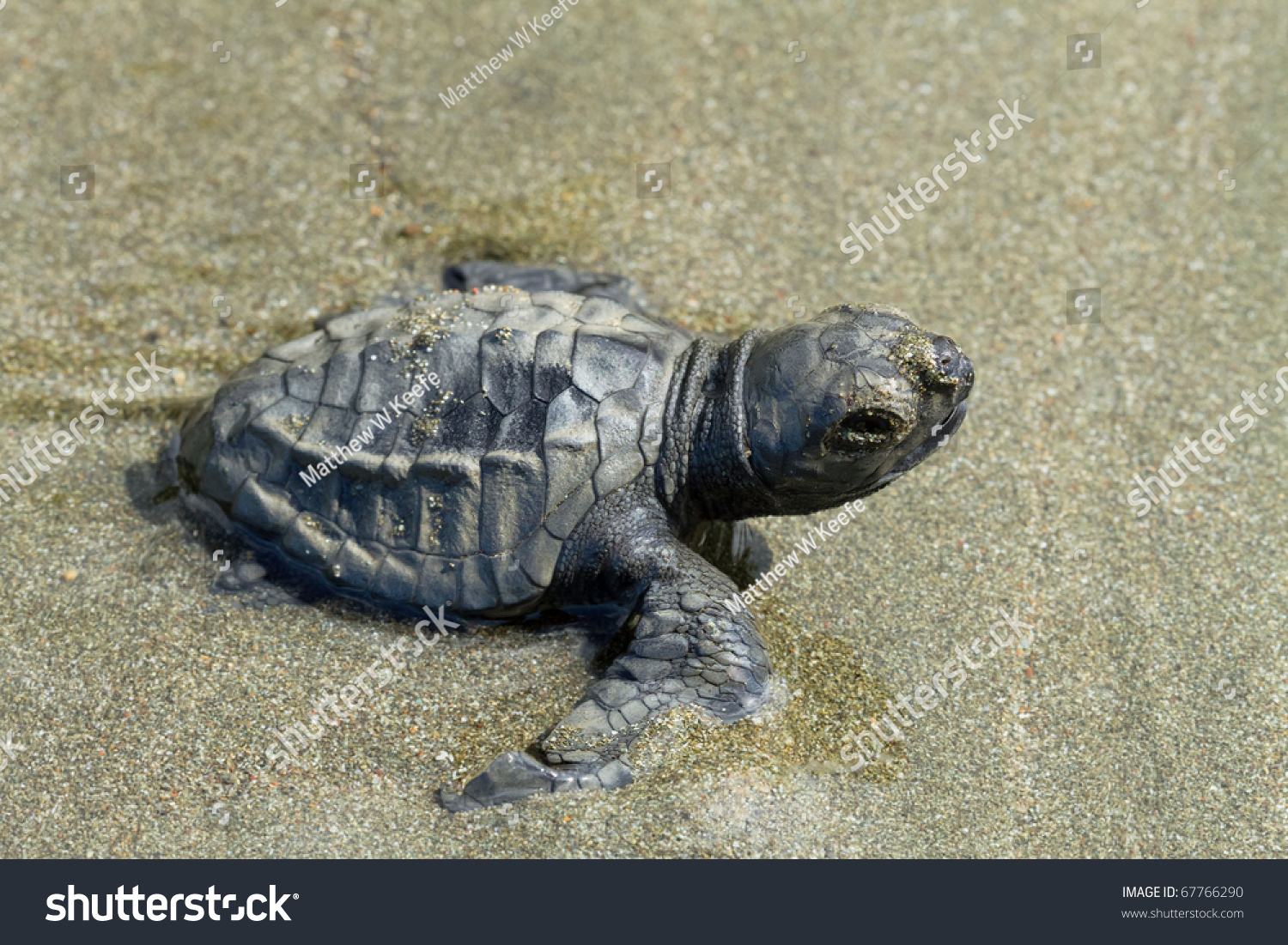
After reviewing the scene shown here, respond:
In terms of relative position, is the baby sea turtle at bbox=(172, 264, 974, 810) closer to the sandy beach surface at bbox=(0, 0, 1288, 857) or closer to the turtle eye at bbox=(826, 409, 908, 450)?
the turtle eye at bbox=(826, 409, 908, 450)

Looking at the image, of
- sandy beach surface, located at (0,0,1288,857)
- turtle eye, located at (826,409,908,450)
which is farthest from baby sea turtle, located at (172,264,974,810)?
sandy beach surface, located at (0,0,1288,857)

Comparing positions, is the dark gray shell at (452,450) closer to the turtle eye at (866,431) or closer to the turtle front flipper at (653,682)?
the turtle front flipper at (653,682)

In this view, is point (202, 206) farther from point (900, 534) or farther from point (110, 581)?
point (900, 534)

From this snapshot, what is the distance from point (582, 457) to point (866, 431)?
1145 millimetres

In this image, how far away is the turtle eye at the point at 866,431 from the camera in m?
4.23

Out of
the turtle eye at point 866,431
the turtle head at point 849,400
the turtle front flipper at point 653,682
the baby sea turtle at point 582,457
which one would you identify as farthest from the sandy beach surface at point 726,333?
the turtle eye at point 866,431

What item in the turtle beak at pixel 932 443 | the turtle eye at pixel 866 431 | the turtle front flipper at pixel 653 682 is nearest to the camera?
the turtle front flipper at pixel 653 682

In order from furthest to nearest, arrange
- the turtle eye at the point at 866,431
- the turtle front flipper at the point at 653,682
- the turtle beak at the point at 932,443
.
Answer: the turtle beak at the point at 932,443 → the turtle eye at the point at 866,431 → the turtle front flipper at the point at 653,682

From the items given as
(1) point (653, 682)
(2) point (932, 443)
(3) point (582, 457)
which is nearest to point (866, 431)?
(2) point (932, 443)

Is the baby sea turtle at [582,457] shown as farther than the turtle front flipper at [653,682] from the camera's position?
Yes

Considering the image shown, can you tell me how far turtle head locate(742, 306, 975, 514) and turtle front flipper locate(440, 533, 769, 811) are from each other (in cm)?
55

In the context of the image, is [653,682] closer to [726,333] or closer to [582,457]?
[582,457]

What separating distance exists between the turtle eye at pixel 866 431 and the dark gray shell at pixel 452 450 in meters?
0.78

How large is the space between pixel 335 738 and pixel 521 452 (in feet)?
4.41
